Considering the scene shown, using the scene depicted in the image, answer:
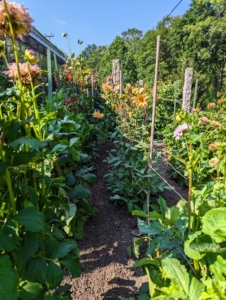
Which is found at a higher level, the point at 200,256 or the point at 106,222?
the point at 200,256

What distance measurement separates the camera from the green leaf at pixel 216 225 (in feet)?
2.64

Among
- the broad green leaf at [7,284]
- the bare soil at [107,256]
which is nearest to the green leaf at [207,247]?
the broad green leaf at [7,284]

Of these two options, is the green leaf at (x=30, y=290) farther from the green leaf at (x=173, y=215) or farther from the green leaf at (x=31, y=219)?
the green leaf at (x=173, y=215)

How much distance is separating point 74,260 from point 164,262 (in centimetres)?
36

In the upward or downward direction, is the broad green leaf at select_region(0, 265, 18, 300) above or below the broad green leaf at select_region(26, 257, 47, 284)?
above

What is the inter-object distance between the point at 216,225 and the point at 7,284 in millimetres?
676

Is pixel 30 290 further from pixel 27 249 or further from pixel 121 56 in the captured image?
pixel 121 56

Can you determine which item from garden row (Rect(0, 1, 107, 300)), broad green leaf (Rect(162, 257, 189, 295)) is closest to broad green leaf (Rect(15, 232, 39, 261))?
garden row (Rect(0, 1, 107, 300))

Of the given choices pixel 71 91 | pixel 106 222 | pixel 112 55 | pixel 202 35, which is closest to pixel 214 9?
pixel 202 35

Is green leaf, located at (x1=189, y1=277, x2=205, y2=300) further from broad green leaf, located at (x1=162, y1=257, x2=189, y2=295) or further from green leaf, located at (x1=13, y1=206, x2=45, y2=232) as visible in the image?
green leaf, located at (x1=13, y1=206, x2=45, y2=232)

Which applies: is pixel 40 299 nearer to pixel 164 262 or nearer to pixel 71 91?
pixel 164 262

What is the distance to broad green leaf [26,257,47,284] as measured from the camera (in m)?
0.82

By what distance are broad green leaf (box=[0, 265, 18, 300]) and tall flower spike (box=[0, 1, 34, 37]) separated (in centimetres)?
76

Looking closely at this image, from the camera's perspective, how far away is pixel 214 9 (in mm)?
16797
